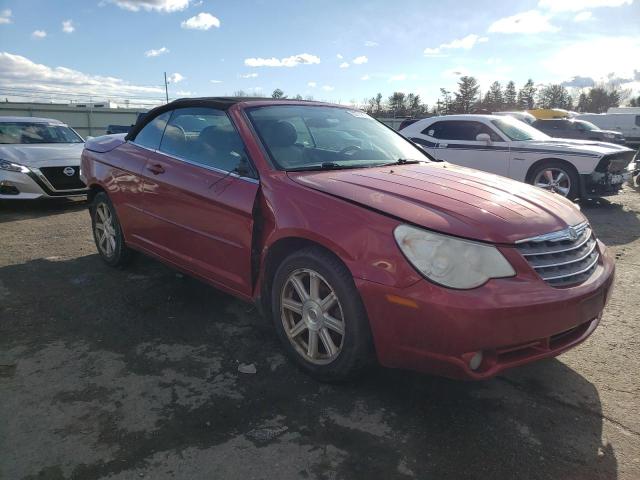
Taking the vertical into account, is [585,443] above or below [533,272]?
below

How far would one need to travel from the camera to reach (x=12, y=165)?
7613 mm

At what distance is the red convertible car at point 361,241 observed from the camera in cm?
230

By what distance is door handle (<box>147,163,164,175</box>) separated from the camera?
3.86 metres

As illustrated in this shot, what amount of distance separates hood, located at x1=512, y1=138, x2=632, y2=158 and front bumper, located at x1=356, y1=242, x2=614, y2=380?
710 centimetres

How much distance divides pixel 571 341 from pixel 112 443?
2370mm

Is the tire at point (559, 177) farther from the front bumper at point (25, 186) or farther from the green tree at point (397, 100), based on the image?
the green tree at point (397, 100)

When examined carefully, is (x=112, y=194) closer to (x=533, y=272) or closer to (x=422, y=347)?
(x=422, y=347)

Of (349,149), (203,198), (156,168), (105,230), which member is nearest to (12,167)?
(105,230)

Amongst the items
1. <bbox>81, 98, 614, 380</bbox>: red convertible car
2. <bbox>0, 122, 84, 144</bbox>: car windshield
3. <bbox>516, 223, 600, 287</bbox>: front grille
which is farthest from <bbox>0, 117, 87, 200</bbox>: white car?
<bbox>516, 223, 600, 287</bbox>: front grille

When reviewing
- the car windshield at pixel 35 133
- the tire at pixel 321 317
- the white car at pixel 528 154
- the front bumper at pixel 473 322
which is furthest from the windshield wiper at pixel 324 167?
the car windshield at pixel 35 133

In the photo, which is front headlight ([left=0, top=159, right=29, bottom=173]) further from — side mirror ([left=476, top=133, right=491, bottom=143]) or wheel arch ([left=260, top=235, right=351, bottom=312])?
side mirror ([left=476, top=133, right=491, bottom=143])

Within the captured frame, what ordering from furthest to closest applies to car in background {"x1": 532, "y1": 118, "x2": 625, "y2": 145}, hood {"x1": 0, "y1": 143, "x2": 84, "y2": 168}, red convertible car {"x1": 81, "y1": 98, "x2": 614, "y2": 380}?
car in background {"x1": 532, "y1": 118, "x2": 625, "y2": 145}
hood {"x1": 0, "y1": 143, "x2": 84, "y2": 168}
red convertible car {"x1": 81, "y1": 98, "x2": 614, "y2": 380}

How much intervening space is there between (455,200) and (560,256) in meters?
0.61

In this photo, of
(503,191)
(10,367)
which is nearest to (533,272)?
(503,191)
